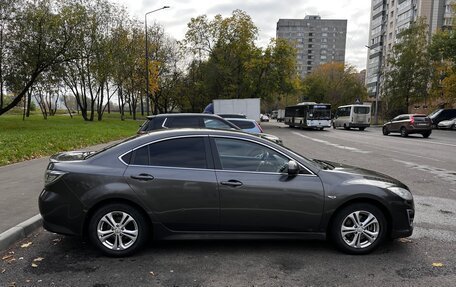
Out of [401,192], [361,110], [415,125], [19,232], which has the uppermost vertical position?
[361,110]

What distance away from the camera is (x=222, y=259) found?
4.27 meters

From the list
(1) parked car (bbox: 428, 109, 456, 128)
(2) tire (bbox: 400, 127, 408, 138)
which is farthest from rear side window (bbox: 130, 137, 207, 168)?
(1) parked car (bbox: 428, 109, 456, 128)

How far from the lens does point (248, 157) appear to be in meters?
4.46

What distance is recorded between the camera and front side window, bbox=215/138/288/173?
14.5ft

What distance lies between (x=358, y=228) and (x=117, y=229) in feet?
9.22

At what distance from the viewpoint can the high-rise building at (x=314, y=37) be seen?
5984 inches

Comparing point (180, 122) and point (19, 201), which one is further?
point (180, 122)

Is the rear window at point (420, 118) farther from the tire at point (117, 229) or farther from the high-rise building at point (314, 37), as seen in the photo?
the high-rise building at point (314, 37)

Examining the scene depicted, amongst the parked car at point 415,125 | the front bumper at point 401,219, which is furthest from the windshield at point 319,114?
the front bumper at point 401,219

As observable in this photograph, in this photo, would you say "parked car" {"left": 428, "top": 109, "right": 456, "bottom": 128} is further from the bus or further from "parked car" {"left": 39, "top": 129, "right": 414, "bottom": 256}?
"parked car" {"left": 39, "top": 129, "right": 414, "bottom": 256}

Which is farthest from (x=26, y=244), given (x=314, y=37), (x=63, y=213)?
(x=314, y=37)

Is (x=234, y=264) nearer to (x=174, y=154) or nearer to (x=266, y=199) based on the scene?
(x=266, y=199)

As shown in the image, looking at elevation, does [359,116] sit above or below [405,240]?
above

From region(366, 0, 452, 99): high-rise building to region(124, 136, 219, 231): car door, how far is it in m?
57.4
